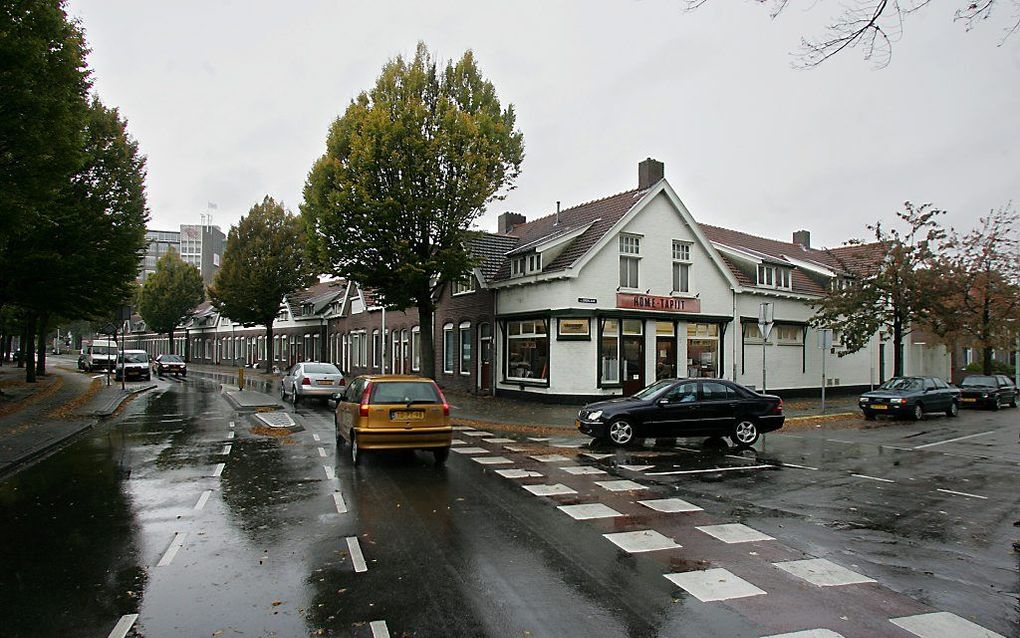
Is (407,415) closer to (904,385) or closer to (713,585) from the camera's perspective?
(713,585)

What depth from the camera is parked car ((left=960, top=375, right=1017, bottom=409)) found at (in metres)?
26.8

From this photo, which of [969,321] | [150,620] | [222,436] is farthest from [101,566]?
[969,321]

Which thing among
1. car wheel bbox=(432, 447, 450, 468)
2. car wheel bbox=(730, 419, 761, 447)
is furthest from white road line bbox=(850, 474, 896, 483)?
car wheel bbox=(432, 447, 450, 468)

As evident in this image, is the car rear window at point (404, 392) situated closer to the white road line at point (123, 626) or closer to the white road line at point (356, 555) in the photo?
the white road line at point (356, 555)

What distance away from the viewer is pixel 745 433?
14.6 m

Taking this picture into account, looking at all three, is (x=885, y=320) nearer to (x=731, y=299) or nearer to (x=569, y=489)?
(x=731, y=299)

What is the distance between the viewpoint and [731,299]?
27.2 metres

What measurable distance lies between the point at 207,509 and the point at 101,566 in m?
2.24

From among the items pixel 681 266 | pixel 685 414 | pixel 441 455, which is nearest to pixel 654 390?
pixel 685 414

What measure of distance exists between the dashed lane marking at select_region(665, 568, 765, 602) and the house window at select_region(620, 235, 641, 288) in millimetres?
18640

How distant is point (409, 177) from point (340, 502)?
15.2 metres

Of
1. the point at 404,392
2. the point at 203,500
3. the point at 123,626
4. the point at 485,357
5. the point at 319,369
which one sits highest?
the point at 485,357

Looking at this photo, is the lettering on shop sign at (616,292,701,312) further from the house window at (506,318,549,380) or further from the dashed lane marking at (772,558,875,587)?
the dashed lane marking at (772,558,875,587)

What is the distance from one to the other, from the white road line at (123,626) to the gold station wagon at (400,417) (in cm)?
595
